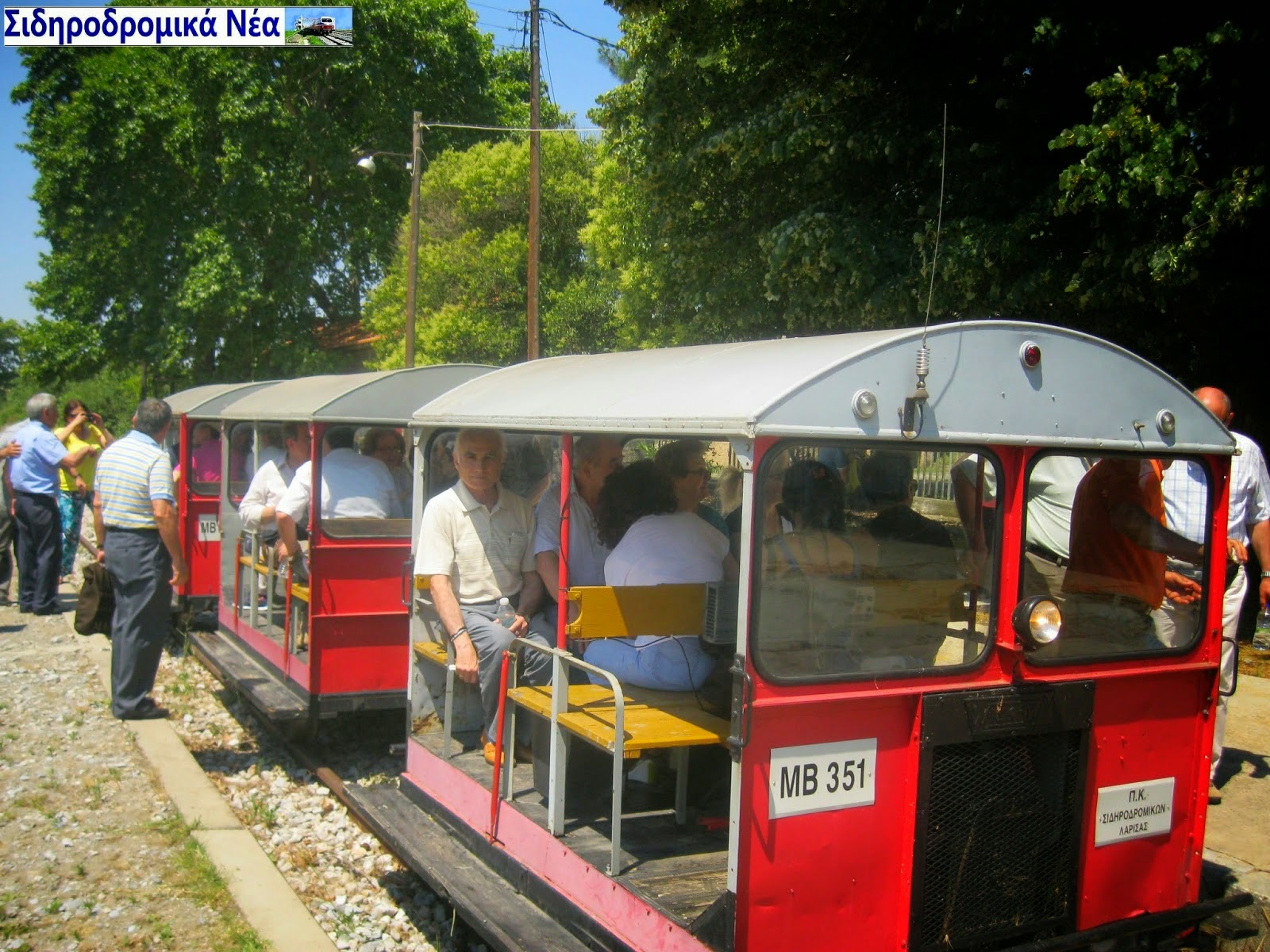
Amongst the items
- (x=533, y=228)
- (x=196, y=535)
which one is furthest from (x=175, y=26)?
(x=196, y=535)

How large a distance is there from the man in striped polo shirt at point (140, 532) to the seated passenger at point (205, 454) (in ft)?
11.0

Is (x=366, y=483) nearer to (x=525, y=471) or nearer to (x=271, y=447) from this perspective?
(x=525, y=471)

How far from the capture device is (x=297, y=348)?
99.2ft

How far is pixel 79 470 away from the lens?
12.2 metres

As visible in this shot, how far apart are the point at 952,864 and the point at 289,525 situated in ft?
16.2

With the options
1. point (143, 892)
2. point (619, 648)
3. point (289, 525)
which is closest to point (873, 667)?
point (619, 648)

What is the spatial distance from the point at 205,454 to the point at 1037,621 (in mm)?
8678

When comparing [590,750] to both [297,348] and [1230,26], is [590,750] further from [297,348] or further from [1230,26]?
[297,348]

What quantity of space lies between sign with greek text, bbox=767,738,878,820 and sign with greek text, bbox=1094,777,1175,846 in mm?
938

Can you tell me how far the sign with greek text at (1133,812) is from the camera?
372 cm

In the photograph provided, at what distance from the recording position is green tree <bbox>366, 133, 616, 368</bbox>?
91.0 ft

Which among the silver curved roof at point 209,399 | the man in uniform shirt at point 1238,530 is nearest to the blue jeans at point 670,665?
the man in uniform shirt at point 1238,530

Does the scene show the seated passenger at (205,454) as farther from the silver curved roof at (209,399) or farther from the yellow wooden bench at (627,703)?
the yellow wooden bench at (627,703)

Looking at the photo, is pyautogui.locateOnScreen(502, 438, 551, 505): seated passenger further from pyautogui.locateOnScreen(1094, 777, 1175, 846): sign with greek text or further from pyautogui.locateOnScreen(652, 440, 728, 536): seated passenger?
pyautogui.locateOnScreen(1094, 777, 1175, 846): sign with greek text
